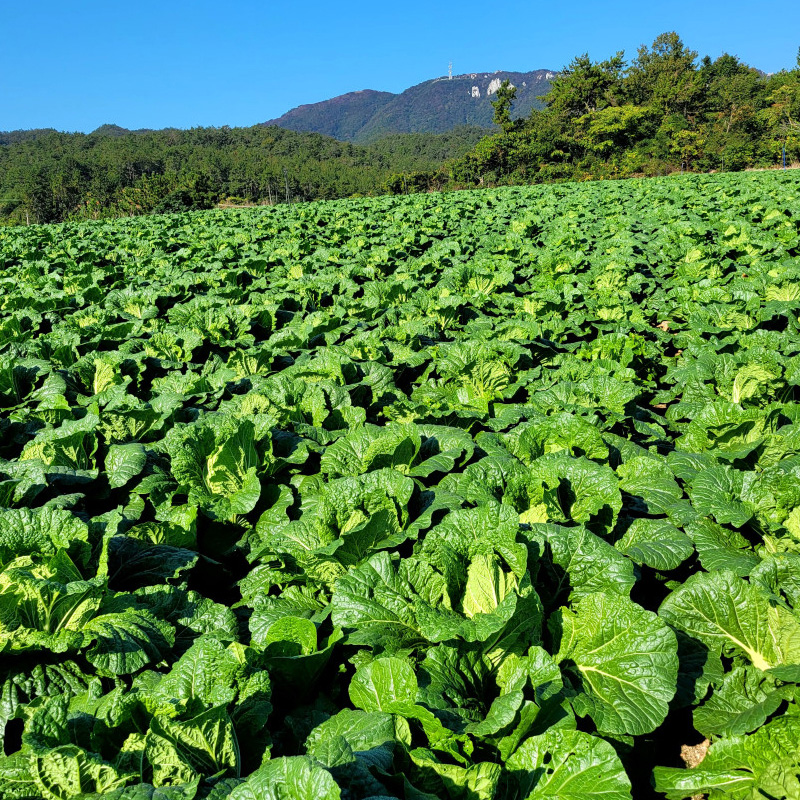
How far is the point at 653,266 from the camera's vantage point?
11203mm

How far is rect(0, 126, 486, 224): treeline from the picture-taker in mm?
68562

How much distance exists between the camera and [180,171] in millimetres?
88250

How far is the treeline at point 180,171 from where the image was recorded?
6856 cm

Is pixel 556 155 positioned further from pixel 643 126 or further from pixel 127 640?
pixel 127 640

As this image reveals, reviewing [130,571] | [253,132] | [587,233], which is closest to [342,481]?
[130,571]

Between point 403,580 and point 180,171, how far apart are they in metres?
100.0

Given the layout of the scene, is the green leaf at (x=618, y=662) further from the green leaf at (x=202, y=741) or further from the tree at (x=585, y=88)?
the tree at (x=585, y=88)

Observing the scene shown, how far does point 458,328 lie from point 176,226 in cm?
2026

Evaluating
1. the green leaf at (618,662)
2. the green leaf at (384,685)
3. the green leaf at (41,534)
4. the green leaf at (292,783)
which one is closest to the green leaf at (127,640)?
the green leaf at (41,534)

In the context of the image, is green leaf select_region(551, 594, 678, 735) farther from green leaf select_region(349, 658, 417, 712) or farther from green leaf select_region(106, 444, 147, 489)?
green leaf select_region(106, 444, 147, 489)

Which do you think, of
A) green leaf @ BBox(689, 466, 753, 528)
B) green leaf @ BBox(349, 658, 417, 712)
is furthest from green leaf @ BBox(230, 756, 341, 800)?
green leaf @ BBox(689, 466, 753, 528)

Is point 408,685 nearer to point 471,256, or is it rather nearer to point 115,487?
point 115,487

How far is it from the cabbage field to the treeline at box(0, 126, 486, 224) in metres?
56.3

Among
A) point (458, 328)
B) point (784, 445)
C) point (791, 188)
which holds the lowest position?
point (784, 445)
